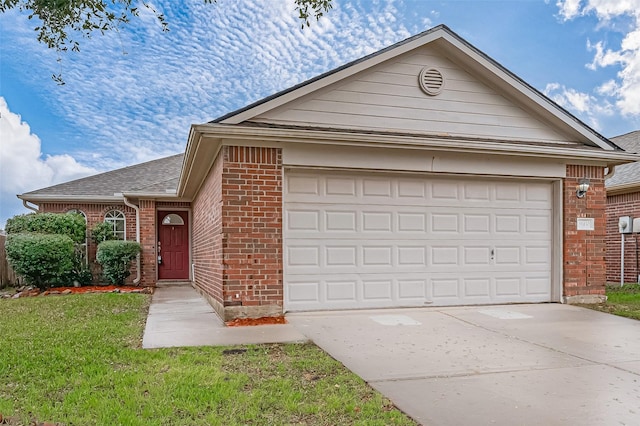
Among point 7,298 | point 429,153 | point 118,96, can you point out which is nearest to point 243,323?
point 429,153

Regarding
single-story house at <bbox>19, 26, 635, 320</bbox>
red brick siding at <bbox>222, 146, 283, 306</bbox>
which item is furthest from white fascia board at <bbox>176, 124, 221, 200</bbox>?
red brick siding at <bbox>222, 146, 283, 306</bbox>

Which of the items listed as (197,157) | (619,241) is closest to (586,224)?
(619,241)

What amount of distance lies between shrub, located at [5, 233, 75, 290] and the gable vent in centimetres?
1026

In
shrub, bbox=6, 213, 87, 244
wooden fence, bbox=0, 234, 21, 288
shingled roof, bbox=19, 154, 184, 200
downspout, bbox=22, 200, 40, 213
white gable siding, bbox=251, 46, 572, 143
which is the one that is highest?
white gable siding, bbox=251, 46, 572, 143

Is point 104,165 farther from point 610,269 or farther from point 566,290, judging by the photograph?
point 610,269

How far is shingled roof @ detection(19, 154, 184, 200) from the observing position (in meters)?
14.2

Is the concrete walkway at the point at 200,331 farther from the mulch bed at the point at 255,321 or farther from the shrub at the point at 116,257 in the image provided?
the shrub at the point at 116,257

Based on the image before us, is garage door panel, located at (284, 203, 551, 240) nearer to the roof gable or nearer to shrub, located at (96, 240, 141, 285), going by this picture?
the roof gable

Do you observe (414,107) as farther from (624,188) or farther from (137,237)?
(137,237)

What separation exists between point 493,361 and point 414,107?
4.85 m

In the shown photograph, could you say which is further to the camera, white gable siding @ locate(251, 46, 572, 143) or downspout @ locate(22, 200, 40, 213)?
downspout @ locate(22, 200, 40, 213)

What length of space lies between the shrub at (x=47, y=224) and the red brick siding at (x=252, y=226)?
353 inches

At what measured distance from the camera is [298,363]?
14.4 ft

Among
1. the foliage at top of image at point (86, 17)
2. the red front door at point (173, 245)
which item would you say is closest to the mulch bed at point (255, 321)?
the foliage at top of image at point (86, 17)
